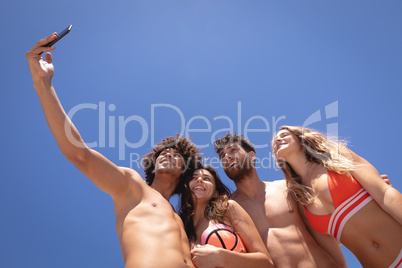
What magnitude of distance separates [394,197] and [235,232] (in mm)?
2644

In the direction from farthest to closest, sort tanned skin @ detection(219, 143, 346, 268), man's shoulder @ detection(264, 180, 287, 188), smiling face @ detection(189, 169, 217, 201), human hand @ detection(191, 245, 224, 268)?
man's shoulder @ detection(264, 180, 287, 188)
smiling face @ detection(189, 169, 217, 201)
tanned skin @ detection(219, 143, 346, 268)
human hand @ detection(191, 245, 224, 268)

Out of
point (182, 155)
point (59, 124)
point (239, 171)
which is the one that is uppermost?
point (59, 124)

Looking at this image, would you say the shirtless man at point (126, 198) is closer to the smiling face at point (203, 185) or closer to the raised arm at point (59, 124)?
the raised arm at point (59, 124)

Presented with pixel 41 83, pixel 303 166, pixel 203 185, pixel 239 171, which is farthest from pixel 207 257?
pixel 41 83

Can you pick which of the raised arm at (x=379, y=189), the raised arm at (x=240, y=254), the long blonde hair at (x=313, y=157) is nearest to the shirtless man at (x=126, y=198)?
the raised arm at (x=240, y=254)

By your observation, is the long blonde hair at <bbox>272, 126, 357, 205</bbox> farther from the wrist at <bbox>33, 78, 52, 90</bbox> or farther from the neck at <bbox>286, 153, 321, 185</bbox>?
Result: the wrist at <bbox>33, 78, 52, 90</bbox>

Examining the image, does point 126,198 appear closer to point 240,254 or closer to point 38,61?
point 240,254

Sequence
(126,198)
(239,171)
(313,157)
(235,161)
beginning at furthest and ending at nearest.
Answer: (235,161)
(239,171)
(313,157)
(126,198)

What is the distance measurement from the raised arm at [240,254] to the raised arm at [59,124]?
6.56 ft

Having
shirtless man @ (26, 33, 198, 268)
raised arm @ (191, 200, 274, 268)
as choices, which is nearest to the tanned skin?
raised arm @ (191, 200, 274, 268)

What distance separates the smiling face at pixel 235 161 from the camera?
7.55 meters

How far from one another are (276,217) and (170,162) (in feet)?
8.37

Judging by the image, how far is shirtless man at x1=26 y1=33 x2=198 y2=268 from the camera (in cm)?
483

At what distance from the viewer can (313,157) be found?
21.2 ft
